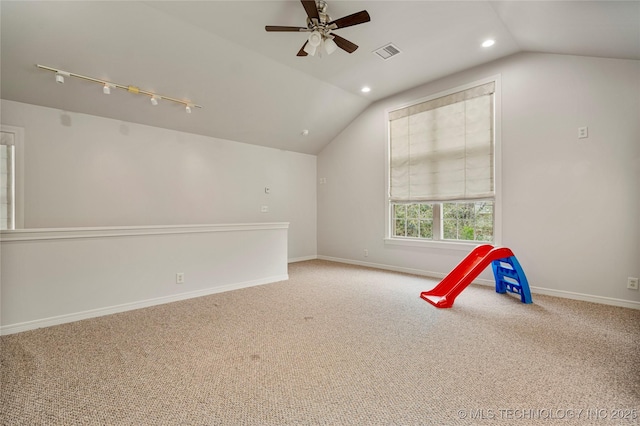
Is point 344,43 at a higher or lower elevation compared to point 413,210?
higher

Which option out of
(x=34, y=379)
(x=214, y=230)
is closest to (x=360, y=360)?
(x=34, y=379)

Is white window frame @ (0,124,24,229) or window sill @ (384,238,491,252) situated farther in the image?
window sill @ (384,238,491,252)

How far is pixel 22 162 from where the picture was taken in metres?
3.42

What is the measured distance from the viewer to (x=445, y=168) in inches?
174

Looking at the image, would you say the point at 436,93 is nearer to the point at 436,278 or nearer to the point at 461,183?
the point at 461,183

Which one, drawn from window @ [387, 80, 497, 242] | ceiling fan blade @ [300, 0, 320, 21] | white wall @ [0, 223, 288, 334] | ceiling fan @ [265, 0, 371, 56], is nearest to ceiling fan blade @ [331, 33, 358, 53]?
ceiling fan @ [265, 0, 371, 56]

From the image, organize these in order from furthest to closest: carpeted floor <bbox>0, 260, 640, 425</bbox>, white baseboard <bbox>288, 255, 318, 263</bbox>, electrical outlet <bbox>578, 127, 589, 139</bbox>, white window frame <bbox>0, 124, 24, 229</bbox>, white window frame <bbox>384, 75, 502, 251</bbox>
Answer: white baseboard <bbox>288, 255, 318, 263</bbox> → white window frame <bbox>384, 75, 502, 251</bbox> → white window frame <bbox>0, 124, 24, 229</bbox> → electrical outlet <bbox>578, 127, 589, 139</bbox> → carpeted floor <bbox>0, 260, 640, 425</bbox>

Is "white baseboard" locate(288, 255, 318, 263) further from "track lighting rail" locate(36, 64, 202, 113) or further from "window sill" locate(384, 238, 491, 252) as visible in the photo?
"track lighting rail" locate(36, 64, 202, 113)

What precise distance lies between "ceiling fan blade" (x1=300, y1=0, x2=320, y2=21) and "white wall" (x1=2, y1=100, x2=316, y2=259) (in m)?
3.11

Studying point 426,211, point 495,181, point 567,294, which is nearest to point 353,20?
point 495,181

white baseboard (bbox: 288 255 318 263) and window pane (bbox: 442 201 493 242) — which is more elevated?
window pane (bbox: 442 201 493 242)

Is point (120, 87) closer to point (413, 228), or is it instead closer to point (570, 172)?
point (413, 228)

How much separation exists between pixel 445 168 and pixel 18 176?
5.76 metres

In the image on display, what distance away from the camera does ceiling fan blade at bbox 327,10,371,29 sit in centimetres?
247
